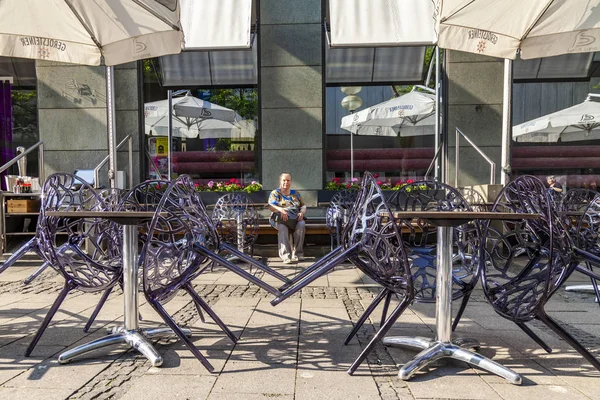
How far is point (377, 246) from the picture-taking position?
3027 mm

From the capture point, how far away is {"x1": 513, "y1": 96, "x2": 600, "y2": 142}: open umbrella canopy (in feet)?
31.3

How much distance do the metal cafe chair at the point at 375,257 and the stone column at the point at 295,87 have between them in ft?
19.9

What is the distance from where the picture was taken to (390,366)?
9.75ft

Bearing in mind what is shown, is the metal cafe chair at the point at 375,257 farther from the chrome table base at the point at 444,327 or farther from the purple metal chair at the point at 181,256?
the purple metal chair at the point at 181,256

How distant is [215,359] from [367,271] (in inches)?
44.3

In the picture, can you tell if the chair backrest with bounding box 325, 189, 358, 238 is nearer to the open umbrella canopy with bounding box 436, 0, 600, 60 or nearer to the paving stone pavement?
the paving stone pavement

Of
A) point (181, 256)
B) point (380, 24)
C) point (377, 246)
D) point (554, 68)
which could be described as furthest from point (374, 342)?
point (554, 68)

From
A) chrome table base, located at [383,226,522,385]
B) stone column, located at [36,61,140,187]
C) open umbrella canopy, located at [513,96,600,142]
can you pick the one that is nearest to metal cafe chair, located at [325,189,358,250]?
open umbrella canopy, located at [513,96,600,142]

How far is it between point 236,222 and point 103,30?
3.13 m

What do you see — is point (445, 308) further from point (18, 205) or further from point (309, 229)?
point (18, 205)

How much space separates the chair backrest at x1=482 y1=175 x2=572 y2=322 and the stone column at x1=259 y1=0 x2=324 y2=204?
19.8 ft

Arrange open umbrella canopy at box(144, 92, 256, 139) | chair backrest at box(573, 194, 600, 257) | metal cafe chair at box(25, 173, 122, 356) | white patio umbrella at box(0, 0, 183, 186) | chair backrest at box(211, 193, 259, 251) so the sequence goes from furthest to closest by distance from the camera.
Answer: open umbrella canopy at box(144, 92, 256, 139) → chair backrest at box(211, 193, 259, 251) → white patio umbrella at box(0, 0, 183, 186) → chair backrest at box(573, 194, 600, 257) → metal cafe chair at box(25, 173, 122, 356)

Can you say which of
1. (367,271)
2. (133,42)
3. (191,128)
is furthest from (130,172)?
(367,271)

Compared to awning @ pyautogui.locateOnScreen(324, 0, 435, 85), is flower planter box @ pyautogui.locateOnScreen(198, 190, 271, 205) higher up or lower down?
lower down
